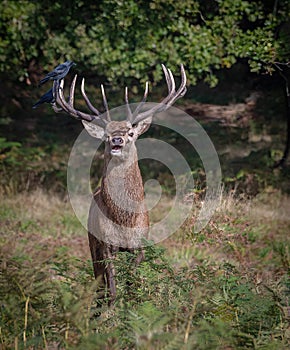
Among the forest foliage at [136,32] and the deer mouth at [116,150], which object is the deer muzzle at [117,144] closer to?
the deer mouth at [116,150]

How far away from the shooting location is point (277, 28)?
1041cm

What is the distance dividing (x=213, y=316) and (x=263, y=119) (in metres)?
10.5

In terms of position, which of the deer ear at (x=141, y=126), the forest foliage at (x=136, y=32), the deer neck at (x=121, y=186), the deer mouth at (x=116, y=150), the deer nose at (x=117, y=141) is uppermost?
the forest foliage at (x=136, y=32)

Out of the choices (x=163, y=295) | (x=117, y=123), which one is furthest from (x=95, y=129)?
(x=163, y=295)

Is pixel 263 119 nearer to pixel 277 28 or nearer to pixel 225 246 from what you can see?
pixel 277 28

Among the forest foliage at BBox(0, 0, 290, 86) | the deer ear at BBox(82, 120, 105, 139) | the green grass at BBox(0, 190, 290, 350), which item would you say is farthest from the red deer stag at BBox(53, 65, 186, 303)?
the forest foliage at BBox(0, 0, 290, 86)

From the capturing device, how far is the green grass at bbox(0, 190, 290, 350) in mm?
Answer: 3486

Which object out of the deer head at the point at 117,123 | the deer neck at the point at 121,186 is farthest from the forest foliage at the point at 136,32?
the deer neck at the point at 121,186

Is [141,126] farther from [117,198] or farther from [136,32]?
[136,32]

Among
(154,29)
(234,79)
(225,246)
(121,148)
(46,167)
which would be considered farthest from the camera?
(234,79)

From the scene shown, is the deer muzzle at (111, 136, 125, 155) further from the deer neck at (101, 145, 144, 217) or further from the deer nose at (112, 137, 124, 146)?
the deer neck at (101, 145, 144, 217)

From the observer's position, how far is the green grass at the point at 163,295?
3.49m

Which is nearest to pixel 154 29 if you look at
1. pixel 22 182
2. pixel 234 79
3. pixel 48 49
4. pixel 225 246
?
pixel 48 49

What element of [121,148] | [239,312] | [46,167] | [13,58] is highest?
[13,58]
